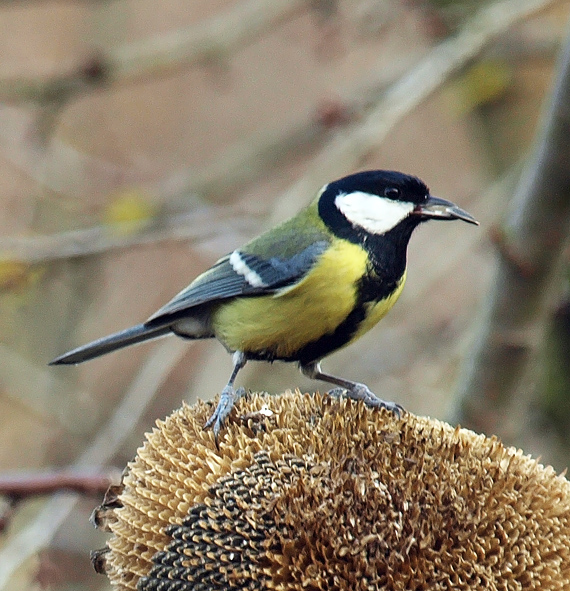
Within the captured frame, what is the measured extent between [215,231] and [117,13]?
238 centimetres

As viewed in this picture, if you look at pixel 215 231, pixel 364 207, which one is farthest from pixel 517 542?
pixel 215 231

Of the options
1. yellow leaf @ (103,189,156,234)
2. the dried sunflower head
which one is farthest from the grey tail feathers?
yellow leaf @ (103,189,156,234)

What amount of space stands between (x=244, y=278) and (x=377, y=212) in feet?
1.31

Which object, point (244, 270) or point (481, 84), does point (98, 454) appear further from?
point (481, 84)

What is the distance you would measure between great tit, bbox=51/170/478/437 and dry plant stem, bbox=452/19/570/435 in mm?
551

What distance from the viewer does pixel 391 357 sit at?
13.5 feet

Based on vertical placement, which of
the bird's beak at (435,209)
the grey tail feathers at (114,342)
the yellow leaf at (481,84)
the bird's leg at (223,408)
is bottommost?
the grey tail feathers at (114,342)

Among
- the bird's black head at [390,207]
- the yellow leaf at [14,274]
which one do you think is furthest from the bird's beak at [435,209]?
the yellow leaf at [14,274]

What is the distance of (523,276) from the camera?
9.44 feet

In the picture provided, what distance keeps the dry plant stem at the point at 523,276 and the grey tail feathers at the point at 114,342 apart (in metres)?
1.10

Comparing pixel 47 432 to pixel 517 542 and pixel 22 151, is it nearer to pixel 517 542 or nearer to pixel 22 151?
pixel 22 151

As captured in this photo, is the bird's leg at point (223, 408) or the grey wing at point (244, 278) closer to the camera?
the bird's leg at point (223, 408)

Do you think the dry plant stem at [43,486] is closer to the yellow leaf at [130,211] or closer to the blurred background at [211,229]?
the blurred background at [211,229]

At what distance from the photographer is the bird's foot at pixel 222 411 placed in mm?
1591
